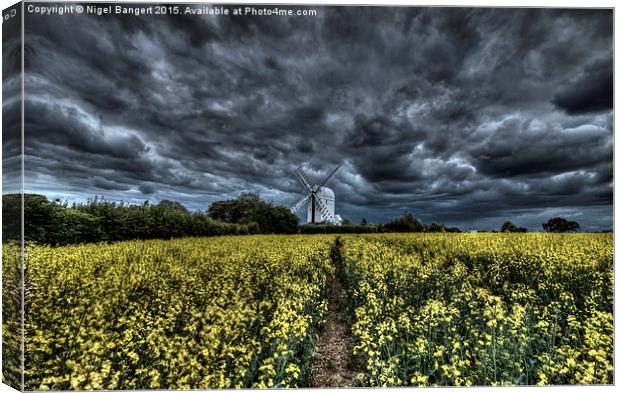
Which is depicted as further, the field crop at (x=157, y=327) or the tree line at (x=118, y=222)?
the tree line at (x=118, y=222)

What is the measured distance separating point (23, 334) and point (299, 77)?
5887 millimetres

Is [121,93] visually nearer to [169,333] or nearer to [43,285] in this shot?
[43,285]

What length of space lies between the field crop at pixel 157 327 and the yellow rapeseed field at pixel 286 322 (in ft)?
0.09

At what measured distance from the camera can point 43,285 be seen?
17.9ft

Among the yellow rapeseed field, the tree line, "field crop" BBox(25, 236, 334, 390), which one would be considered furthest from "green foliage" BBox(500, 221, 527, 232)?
"field crop" BBox(25, 236, 334, 390)

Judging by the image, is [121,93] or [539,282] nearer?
[121,93]

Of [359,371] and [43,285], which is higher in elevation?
[43,285]

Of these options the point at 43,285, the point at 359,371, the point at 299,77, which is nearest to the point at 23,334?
the point at 43,285

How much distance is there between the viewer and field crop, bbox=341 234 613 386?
16.8 ft

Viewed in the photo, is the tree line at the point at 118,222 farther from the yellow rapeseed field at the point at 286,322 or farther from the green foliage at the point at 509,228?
the yellow rapeseed field at the point at 286,322

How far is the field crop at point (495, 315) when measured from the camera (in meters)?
5.13

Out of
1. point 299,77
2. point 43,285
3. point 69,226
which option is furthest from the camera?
point 69,226

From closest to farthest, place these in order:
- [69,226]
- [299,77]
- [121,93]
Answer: [121,93], [299,77], [69,226]

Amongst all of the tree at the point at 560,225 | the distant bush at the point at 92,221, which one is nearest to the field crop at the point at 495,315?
the tree at the point at 560,225
